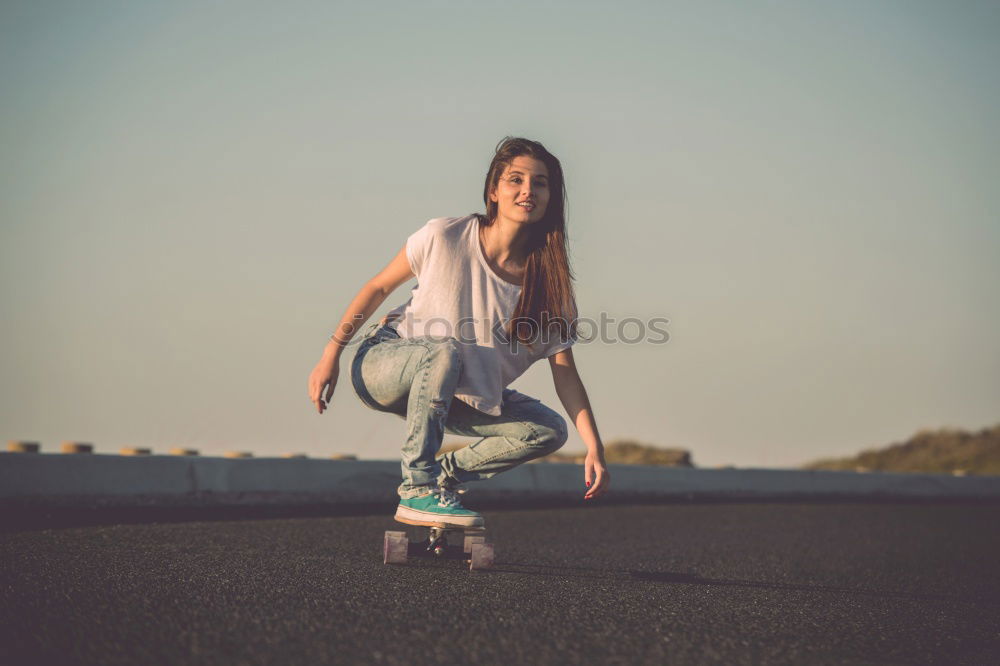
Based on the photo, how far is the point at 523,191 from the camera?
16.3 ft

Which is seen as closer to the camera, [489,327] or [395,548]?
[395,548]

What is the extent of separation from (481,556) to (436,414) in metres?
0.62

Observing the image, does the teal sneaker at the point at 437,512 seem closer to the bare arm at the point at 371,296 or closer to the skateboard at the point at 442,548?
the skateboard at the point at 442,548

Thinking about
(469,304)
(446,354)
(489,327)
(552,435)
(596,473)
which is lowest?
(596,473)

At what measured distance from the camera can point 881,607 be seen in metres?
4.30

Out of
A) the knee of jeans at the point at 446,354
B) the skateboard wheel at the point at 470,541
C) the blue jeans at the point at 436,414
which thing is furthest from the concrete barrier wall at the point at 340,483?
the knee of jeans at the point at 446,354

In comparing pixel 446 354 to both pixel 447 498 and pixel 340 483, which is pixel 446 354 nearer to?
pixel 447 498

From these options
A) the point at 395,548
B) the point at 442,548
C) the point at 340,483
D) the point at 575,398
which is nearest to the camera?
the point at 395,548

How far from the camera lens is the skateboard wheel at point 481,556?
451 centimetres

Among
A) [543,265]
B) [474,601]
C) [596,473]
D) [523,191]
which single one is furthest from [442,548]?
[523,191]

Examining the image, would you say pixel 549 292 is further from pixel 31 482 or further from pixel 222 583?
pixel 31 482

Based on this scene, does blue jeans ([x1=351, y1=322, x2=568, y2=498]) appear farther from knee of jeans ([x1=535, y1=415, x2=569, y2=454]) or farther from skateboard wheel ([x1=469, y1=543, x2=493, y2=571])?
skateboard wheel ([x1=469, y1=543, x2=493, y2=571])

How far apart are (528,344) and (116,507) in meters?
3.61

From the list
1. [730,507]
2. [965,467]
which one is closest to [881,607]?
[730,507]
